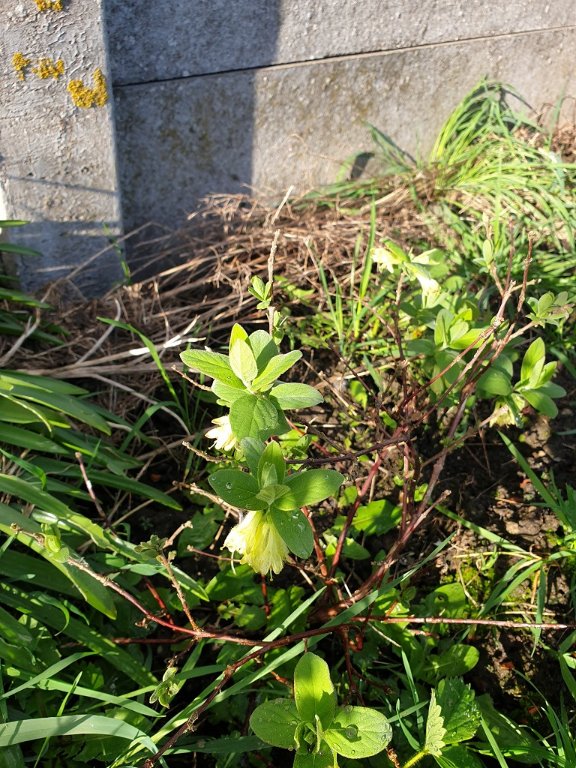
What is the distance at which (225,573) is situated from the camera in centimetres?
160

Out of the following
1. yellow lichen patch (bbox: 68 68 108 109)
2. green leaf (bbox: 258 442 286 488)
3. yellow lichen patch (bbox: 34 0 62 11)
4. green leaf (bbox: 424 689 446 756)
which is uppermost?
yellow lichen patch (bbox: 34 0 62 11)

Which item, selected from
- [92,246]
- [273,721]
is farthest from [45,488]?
[92,246]

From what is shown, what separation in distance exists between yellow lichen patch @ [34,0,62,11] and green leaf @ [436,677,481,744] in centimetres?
178

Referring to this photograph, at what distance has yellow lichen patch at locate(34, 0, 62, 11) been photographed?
5.75 ft

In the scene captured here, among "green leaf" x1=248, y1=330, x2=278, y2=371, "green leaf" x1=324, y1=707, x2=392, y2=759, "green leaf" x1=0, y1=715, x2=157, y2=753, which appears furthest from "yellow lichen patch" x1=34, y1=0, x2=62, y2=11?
"green leaf" x1=324, y1=707, x2=392, y2=759

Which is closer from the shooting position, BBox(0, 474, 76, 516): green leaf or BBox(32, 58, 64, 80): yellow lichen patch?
BBox(0, 474, 76, 516): green leaf

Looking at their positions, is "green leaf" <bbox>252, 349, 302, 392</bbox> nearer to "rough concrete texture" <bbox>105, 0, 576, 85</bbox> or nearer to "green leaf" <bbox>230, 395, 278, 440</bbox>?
"green leaf" <bbox>230, 395, 278, 440</bbox>

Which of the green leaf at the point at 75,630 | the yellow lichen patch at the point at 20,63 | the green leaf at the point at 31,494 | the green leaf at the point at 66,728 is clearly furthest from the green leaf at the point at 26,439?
the yellow lichen patch at the point at 20,63

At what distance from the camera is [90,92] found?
193cm

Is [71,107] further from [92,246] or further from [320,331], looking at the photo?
[320,331]

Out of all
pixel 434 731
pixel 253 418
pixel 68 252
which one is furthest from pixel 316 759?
pixel 68 252

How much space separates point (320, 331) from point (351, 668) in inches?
41.7

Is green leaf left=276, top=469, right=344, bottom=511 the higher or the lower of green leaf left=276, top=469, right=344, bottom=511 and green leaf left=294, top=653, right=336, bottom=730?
the higher

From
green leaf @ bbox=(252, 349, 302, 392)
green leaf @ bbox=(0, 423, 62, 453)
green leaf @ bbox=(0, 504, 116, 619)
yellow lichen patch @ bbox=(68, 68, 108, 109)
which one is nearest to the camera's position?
green leaf @ bbox=(252, 349, 302, 392)
